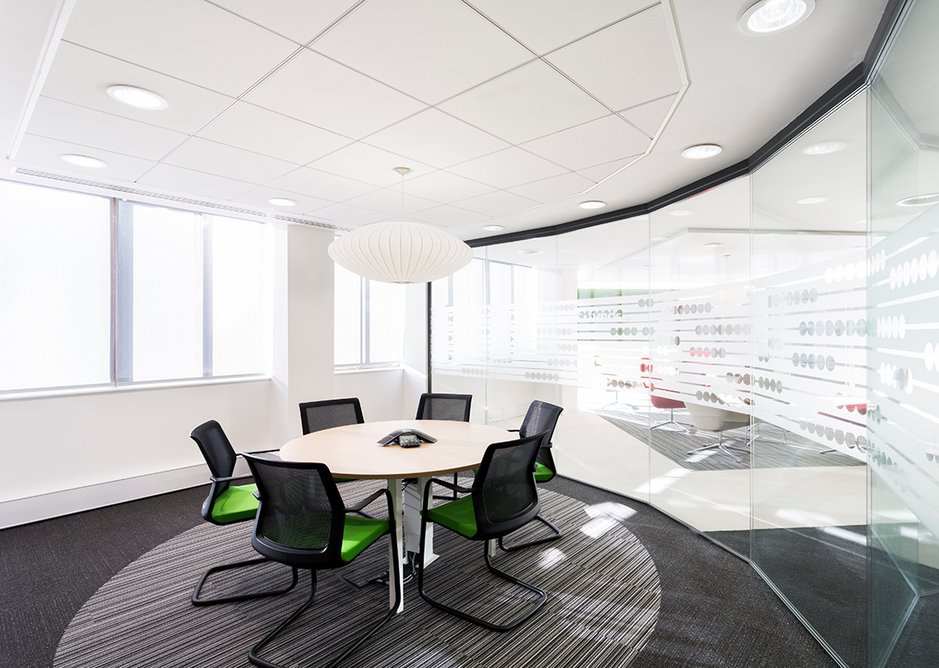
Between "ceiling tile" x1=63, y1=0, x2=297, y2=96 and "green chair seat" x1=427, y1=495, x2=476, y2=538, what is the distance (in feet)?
7.97

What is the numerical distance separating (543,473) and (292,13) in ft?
9.84

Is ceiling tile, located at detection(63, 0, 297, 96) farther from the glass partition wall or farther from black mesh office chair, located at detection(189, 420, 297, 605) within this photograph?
the glass partition wall

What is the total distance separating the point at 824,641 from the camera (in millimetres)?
2221

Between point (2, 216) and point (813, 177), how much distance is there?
5.84 meters

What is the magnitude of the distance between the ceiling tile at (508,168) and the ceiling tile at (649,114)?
0.70 m

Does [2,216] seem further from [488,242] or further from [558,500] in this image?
[558,500]

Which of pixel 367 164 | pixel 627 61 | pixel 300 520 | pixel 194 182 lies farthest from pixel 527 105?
pixel 194 182

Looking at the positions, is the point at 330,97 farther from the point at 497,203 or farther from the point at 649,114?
the point at 497,203

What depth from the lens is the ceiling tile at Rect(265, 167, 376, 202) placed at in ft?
11.1

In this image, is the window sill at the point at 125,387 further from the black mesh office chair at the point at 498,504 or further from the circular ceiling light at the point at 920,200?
the circular ceiling light at the point at 920,200

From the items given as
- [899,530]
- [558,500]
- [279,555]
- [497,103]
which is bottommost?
[558,500]

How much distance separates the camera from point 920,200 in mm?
1429

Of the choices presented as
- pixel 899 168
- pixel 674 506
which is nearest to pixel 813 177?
pixel 899 168

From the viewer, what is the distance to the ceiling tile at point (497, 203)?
3.89 metres
